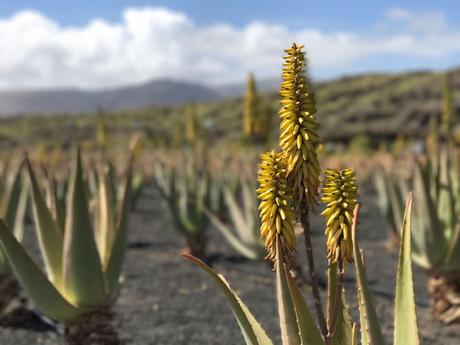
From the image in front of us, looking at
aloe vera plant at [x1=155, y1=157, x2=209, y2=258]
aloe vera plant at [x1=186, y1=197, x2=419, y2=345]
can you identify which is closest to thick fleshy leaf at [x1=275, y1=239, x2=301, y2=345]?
aloe vera plant at [x1=186, y1=197, x2=419, y2=345]

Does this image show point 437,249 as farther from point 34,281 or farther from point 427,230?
point 34,281

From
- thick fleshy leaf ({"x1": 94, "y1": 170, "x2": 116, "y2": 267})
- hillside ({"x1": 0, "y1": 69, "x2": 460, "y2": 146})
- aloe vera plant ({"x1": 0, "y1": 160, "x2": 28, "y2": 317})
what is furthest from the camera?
hillside ({"x1": 0, "y1": 69, "x2": 460, "y2": 146})

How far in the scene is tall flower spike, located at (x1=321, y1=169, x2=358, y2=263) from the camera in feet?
5.30

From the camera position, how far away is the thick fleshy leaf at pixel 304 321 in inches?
67.7

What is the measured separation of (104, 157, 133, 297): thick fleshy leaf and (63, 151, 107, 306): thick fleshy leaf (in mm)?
130

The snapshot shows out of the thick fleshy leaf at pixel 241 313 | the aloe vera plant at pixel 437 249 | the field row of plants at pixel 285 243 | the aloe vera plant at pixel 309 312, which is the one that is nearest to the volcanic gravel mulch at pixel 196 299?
the aloe vera plant at pixel 437 249

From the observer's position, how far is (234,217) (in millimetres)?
5922

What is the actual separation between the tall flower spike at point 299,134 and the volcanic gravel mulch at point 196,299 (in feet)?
6.17

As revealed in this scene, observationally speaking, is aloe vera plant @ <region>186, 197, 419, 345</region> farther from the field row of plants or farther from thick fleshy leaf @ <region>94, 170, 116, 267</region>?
thick fleshy leaf @ <region>94, 170, 116, 267</region>

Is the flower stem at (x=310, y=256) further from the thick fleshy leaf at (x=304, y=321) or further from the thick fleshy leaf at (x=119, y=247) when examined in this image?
the thick fleshy leaf at (x=119, y=247)

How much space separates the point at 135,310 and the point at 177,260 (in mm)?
2286

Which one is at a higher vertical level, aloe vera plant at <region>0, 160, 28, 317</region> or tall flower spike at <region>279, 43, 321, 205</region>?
tall flower spike at <region>279, 43, 321, 205</region>

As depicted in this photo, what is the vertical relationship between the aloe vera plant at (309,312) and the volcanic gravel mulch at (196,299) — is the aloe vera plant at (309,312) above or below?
above

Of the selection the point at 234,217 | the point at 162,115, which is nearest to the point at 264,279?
the point at 234,217
